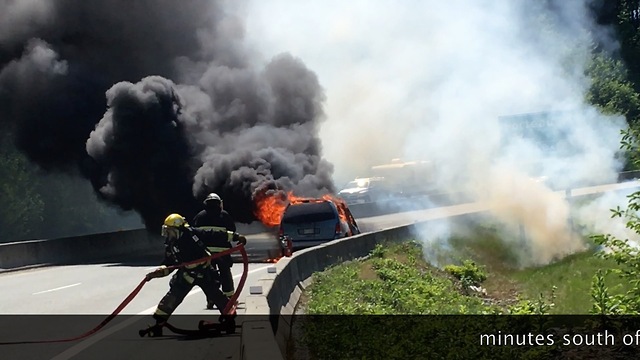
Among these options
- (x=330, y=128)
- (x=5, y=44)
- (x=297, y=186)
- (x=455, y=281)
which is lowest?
(x=455, y=281)

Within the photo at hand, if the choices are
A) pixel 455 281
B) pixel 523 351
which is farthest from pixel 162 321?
pixel 455 281

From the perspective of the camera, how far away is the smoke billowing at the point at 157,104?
35.3 meters

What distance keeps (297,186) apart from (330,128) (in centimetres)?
1690

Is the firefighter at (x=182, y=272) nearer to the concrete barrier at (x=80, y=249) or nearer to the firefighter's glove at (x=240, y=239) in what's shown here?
the firefighter's glove at (x=240, y=239)

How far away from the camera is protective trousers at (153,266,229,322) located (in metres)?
11.2

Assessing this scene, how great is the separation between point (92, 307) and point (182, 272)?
16.1 ft

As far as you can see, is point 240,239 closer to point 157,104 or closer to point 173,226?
point 173,226

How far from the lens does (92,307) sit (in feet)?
51.3

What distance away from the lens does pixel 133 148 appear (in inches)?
1410

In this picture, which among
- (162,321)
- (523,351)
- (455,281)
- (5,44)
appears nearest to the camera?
(523,351)

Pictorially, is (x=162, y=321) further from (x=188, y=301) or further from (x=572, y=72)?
(x=572, y=72)

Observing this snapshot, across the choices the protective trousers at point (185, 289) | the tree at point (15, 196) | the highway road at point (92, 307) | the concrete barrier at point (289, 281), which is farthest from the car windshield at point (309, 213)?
the tree at point (15, 196)

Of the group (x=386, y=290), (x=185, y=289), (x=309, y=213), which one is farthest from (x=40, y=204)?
(x=185, y=289)

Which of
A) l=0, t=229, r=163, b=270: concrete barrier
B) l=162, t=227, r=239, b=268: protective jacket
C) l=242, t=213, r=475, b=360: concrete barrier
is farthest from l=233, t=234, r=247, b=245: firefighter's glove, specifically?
l=0, t=229, r=163, b=270: concrete barrier
